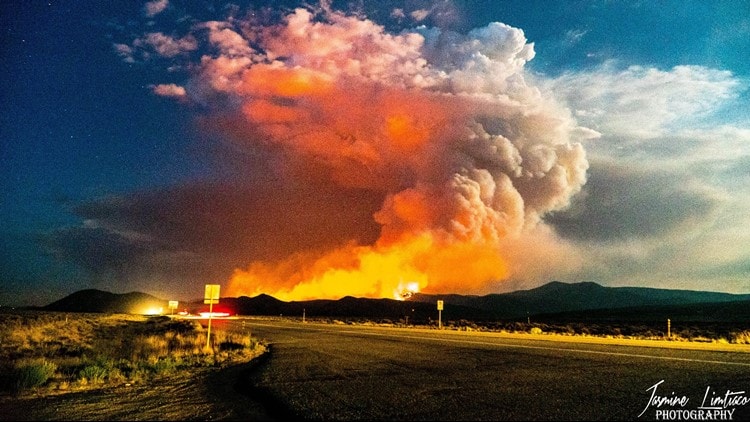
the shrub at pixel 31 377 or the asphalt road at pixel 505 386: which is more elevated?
the asphalt road at pixel 505 386

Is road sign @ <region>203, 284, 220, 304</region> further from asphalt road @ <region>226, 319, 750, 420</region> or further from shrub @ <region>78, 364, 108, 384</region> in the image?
shrub @ <region>78, 364, 108, 384</region>

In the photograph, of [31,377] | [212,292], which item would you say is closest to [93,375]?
[31,377]

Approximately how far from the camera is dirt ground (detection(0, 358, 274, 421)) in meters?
7.12

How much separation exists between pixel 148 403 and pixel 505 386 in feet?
20.2

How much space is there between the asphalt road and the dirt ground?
1.43 ft

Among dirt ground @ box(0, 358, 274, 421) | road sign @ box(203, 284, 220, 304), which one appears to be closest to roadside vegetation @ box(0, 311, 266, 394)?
dirt ground @ box(0, 358, 274, 421)

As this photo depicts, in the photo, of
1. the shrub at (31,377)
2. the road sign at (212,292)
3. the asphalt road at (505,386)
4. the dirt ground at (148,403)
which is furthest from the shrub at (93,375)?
the road sign at (212,292)

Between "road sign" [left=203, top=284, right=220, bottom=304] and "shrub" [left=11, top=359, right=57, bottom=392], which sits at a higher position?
"road sign" [left=203, top=284, right=220, bottom=304]

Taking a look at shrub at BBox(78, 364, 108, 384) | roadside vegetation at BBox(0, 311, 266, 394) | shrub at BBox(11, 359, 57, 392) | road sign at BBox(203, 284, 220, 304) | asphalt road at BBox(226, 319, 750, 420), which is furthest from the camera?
road sign at BBox(203, 284, 220, 304)

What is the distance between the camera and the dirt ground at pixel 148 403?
712cm

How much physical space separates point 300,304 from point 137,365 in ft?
559

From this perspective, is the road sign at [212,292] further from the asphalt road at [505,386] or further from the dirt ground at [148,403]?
the dirt ground at [148,403]

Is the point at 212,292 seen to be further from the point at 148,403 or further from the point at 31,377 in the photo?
the point at 148,403

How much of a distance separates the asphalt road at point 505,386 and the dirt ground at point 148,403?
437 mm
